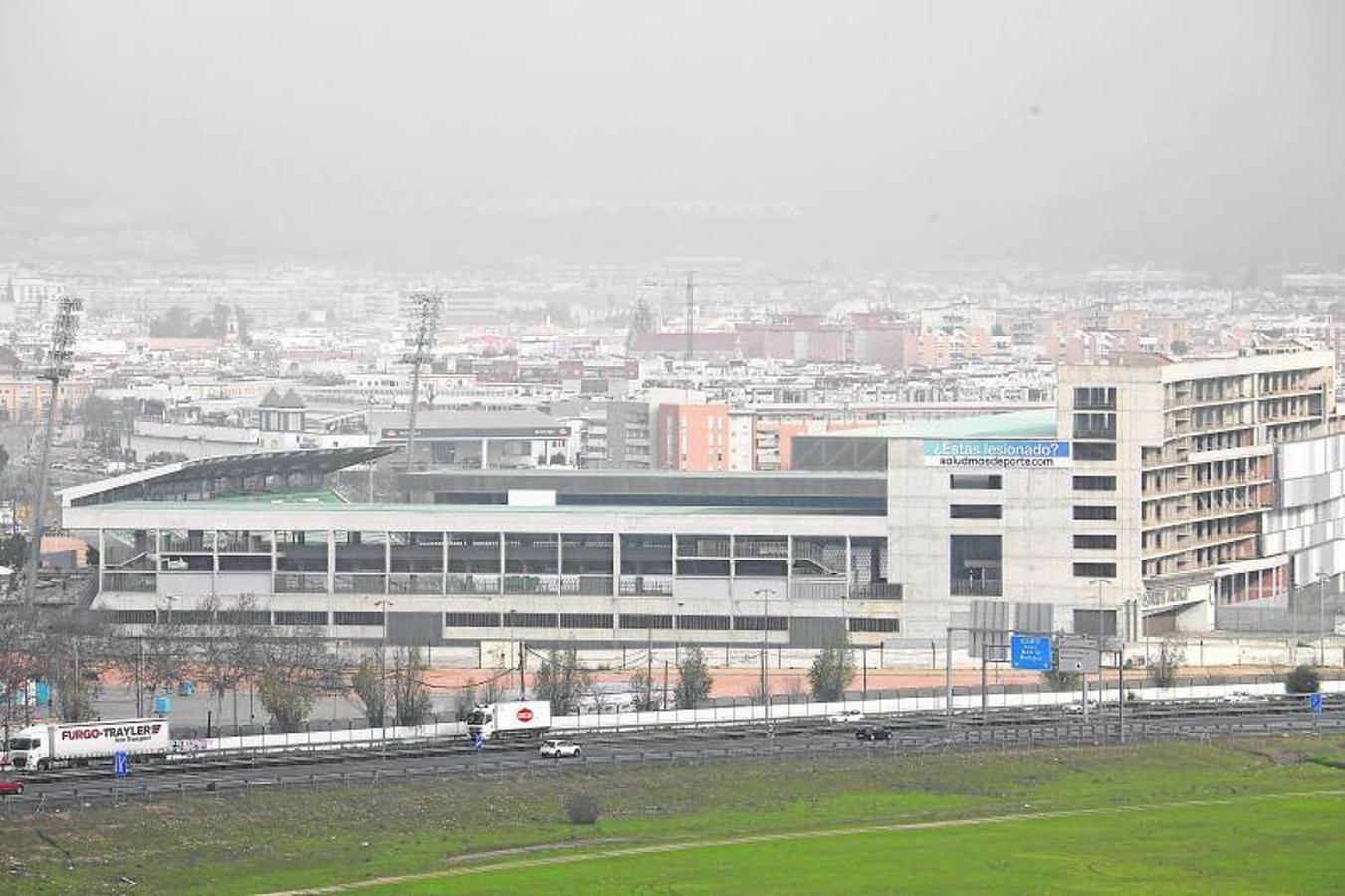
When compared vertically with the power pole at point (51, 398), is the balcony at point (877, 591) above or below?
below

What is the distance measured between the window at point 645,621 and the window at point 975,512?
4942 millimetres

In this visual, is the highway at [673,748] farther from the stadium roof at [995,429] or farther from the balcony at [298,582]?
the balcony at [298,582]

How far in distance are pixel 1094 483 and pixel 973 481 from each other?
1.97m

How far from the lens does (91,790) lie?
35.5 m

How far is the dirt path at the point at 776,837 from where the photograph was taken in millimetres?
31922

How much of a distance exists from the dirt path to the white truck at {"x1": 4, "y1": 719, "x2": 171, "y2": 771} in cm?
723

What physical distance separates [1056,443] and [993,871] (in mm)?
19332

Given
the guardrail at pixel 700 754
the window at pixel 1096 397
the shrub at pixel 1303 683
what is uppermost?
the window at pixel 1096 397

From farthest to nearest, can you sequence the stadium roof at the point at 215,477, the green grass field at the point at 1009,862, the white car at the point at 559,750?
the stadium roof at the point at 215,477 → the white car at the point at 559,750 → the green grass field at the point at 1009,862

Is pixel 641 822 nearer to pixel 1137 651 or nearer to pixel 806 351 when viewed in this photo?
→ pixel 1137 651

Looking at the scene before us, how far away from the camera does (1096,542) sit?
51.3 m

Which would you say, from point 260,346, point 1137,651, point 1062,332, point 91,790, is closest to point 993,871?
point 91,790

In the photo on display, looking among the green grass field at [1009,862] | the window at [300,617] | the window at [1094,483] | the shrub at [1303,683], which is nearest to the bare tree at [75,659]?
the window at [300,617]

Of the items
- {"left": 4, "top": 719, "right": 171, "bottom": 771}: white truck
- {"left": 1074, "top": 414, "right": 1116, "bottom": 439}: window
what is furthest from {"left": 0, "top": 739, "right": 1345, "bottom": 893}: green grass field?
{"left": 1074, "top": 414, "right": 1116, "bottom": 439}: window
